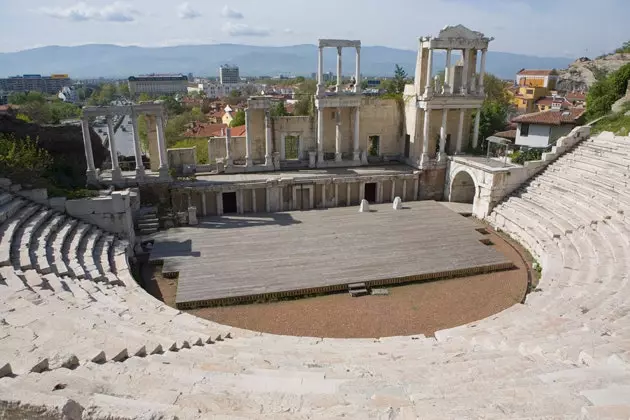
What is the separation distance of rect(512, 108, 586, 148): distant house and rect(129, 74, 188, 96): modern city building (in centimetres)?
15372

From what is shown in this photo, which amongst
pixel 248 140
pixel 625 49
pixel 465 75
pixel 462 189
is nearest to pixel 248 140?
pixel 248 140

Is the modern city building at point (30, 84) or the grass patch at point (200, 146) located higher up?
the modern city building at point (30, 84)

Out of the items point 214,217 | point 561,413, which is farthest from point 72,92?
point 561,413

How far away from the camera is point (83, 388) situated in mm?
4953

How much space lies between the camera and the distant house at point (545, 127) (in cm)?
2627

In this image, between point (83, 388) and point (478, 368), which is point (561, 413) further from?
point (83, 388)

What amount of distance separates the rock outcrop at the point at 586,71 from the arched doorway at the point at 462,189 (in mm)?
38036

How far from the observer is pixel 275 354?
8414 millimetres

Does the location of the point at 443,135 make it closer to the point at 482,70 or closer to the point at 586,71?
the point at 482,70

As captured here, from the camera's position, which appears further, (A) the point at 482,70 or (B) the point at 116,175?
(A) the point at 482,70

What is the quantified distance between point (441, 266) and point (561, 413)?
1208 centimetres

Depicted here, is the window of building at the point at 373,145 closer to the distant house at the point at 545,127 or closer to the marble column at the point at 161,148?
the distant house at the point at 545,127

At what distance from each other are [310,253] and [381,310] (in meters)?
4.47

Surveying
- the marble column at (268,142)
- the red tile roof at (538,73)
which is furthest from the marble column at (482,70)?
the red tile roof at (538,73)
